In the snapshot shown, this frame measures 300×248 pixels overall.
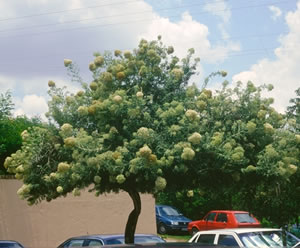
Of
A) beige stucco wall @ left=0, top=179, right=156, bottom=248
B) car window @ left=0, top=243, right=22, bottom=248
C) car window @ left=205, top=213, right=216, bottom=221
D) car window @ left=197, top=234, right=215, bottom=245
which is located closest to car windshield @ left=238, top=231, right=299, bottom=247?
car window @ left=197, top=234, right=215, bottom=245

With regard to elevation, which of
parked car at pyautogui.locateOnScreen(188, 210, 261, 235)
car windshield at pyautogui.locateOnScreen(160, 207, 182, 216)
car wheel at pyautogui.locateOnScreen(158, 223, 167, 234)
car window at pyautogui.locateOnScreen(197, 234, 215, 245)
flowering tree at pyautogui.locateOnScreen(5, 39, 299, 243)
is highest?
flowering tree at pyautogui.locateOnScreen(5, 39, 299, 243)

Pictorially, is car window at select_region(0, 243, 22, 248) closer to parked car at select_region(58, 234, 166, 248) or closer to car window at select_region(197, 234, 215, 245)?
parked car at select_region(58, 234, 166, 248)

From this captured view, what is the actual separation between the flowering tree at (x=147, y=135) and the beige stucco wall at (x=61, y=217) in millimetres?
7040

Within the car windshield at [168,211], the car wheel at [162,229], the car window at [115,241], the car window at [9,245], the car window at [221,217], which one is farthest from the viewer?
the car windshield at [168,211]

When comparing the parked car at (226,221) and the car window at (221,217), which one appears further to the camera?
the car window at (221,217)

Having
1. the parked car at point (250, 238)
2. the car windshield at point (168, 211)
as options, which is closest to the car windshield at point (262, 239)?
the parked car at point (250, 238)

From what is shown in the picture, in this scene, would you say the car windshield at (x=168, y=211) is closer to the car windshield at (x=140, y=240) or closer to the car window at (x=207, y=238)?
the car window at (x=207, y=238)

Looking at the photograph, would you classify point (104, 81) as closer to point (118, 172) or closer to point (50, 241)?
point (118, 172)

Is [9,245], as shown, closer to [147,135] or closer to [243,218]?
[147,135]

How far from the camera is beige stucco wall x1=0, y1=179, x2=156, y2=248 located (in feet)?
60.1

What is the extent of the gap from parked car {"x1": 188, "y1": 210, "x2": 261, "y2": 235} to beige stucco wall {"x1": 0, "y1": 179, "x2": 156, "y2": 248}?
5.17m

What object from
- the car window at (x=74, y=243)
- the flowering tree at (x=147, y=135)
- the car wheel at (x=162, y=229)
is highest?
the flowering tree at (x=147, y=135)

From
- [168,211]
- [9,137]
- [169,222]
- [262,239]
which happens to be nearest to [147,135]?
[262,239]

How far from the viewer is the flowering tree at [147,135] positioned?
31.8 feet
